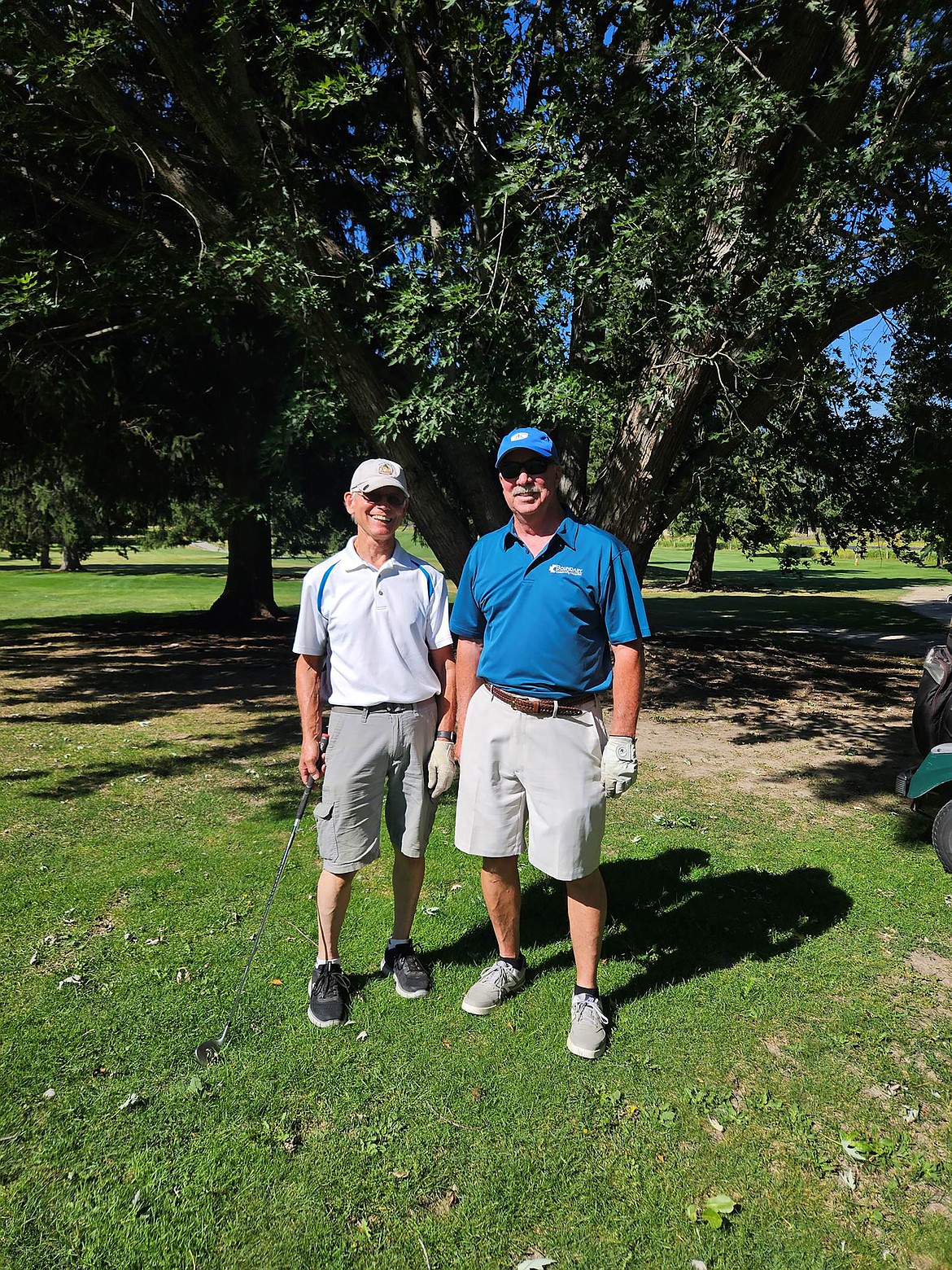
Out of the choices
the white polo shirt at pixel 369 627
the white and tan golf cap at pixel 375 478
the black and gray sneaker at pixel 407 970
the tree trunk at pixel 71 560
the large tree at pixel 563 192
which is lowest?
the tree trunk at pixel 71 560

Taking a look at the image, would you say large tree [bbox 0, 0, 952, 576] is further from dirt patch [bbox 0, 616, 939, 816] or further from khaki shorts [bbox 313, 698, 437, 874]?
khaki shorts [bbox 313, 698, 437, 874]

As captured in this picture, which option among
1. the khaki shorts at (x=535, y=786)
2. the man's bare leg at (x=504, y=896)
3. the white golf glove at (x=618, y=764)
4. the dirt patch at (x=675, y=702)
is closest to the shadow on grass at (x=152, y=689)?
the dirt patch at (x=675, y=702)

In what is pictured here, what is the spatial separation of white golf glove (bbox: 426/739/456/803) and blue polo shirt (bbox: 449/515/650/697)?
1.28ft

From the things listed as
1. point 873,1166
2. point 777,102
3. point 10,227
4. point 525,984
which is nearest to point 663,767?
point 525,984

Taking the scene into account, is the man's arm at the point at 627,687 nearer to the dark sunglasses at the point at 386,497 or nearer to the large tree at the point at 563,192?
the dark sunglasses at the point at 386,497

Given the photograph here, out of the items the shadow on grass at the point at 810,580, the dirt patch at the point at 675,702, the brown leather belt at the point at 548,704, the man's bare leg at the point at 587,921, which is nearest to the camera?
Result: the brown leather belt at the point at 548,704

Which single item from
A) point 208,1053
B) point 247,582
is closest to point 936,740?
point 208,1053

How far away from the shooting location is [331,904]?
360 centimetres

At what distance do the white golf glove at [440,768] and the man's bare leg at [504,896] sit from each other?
350mm

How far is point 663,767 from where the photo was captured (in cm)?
763

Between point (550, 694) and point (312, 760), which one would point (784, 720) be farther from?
point (312, 760)

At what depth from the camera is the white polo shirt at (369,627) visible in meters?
3.50

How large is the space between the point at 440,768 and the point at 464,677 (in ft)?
1.34

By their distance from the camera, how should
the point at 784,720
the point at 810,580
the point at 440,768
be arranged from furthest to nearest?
the point at 810,580, the point at 784,720, the point at 440,768
